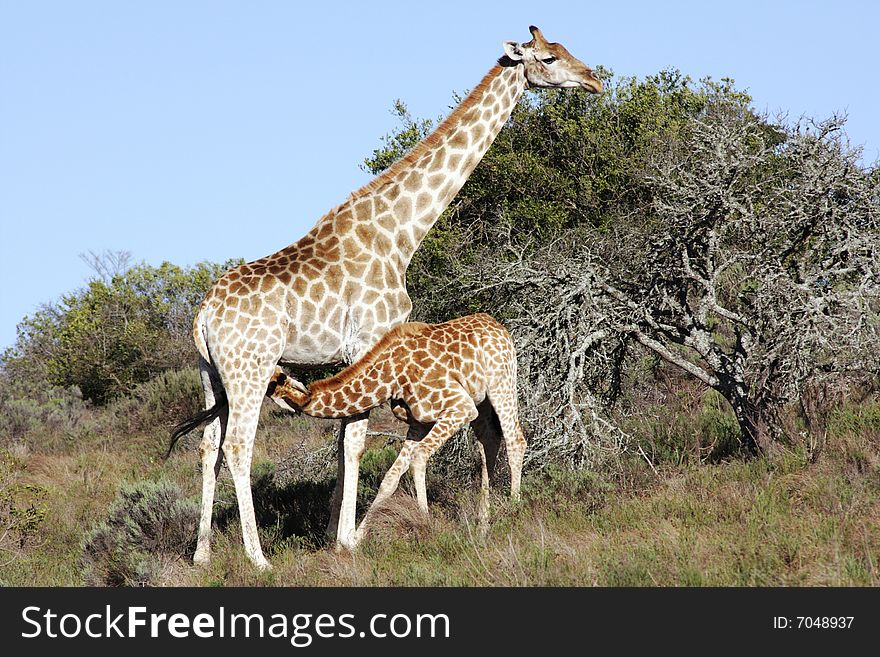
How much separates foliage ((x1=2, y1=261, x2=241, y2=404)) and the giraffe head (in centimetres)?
1526

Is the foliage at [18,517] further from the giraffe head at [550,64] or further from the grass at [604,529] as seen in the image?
the giraffe head at [550,64]

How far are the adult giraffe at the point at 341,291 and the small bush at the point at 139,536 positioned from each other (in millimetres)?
889

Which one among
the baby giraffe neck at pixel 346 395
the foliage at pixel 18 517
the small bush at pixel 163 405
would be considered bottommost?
the foliage at pixel 18 517

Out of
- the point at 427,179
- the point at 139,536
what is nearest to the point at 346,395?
the point at 427,179

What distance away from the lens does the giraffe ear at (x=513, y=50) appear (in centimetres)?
998

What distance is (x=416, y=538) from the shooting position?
860 centimetres

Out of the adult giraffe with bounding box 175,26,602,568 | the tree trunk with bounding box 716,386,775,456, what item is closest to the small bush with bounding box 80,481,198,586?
the adult giraffe with bounding box 175,26,602,568

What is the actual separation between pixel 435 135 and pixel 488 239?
5147mm

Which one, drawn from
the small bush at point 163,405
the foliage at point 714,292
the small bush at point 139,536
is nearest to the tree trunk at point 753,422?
the foliage at point 714,292

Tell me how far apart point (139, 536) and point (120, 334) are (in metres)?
15.0

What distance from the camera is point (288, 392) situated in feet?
28.7

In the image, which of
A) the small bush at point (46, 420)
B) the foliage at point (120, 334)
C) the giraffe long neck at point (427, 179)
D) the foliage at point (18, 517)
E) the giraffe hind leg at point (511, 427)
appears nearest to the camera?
the giraffe hind leg at point (511, 427)

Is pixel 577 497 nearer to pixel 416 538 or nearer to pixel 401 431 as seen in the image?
pixel 416 538
